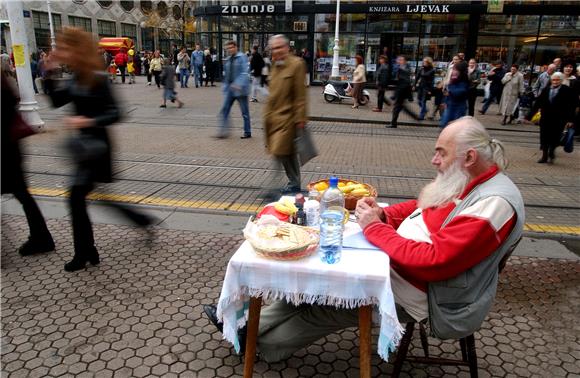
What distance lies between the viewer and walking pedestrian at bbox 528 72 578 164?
821cm

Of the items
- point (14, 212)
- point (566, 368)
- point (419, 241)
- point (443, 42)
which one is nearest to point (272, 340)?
point (419, 241)

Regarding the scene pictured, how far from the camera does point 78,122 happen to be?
11.7 feet

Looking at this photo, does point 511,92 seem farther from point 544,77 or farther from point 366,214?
point 366,214

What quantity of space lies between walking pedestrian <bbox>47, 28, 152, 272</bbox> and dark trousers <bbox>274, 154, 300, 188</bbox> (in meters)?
2.24

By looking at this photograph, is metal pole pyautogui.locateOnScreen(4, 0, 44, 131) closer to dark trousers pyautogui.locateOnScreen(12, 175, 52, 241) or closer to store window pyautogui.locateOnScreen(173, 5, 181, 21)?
dark trousers pyautogui.locateOnScreen(12, 175, 52, 241)

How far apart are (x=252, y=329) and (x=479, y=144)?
1.52 m

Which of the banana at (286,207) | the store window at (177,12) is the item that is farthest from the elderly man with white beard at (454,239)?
the store window at (177,12)

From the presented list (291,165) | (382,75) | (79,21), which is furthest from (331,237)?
(79,21)

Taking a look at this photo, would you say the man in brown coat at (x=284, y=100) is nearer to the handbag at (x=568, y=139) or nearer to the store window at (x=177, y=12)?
the handbag at (x=568, y=139)

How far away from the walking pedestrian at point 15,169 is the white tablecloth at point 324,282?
8.75 feet

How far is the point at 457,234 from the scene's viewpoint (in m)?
2.10

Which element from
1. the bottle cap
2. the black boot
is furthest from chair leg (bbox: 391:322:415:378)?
the black boot

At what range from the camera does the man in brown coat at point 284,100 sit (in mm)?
5156

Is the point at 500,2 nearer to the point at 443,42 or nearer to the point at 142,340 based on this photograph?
the point at 443,42
